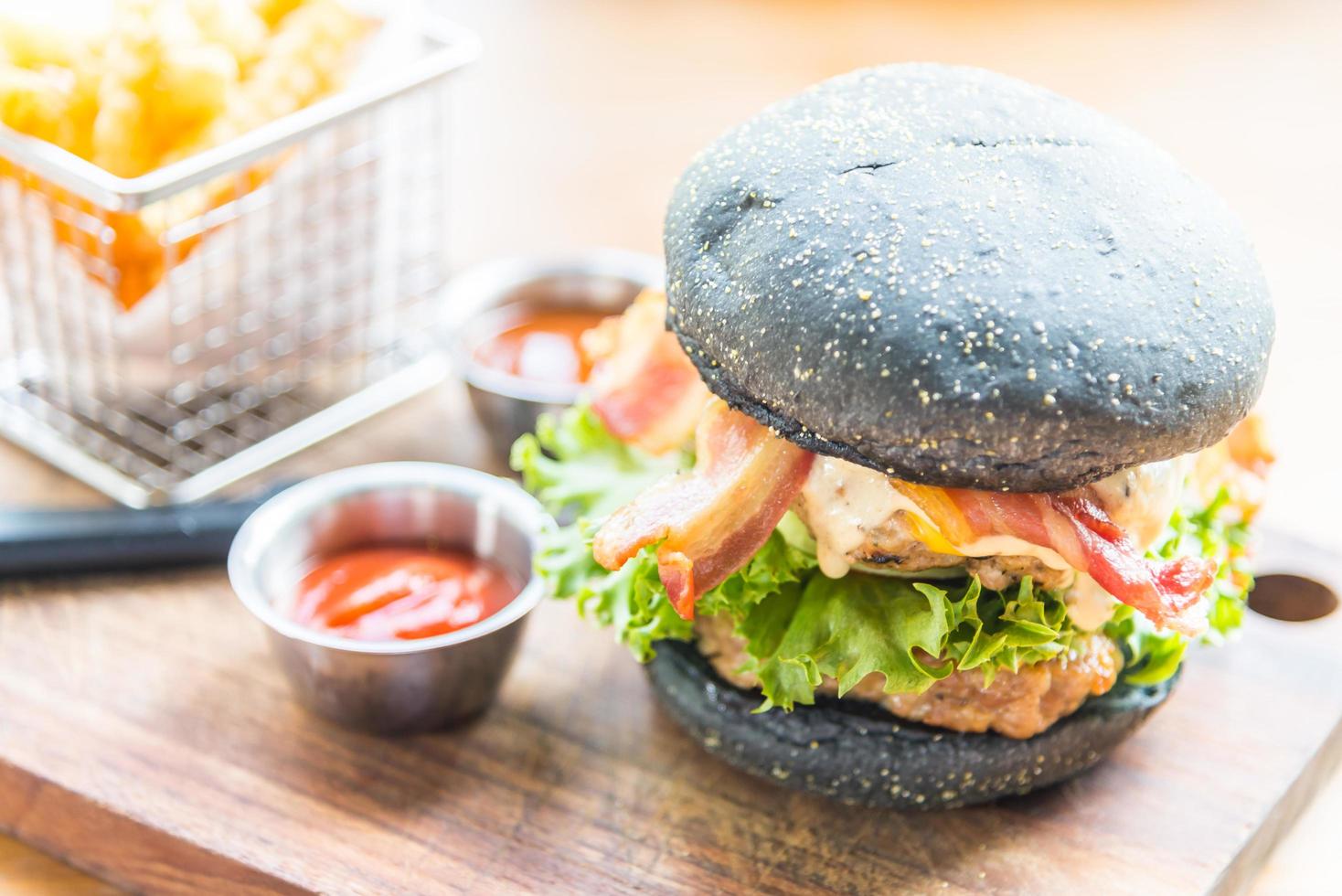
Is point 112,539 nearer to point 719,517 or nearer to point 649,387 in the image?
point 649,387

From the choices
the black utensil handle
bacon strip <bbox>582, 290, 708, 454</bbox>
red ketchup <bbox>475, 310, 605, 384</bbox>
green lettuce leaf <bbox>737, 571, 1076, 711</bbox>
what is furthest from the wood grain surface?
green lettuce leaf <bbox>737, 571, 1076, 711</bbox>

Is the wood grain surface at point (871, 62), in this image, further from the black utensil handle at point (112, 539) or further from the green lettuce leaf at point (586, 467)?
the green lettuce leaf at point (586, 467)

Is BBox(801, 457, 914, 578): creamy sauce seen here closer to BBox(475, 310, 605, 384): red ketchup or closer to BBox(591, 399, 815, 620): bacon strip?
BBox(591, 399, 815, 620): bacon strip

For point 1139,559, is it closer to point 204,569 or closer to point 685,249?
point 685,249

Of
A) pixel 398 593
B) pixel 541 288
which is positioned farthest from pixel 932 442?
pixel 541 288

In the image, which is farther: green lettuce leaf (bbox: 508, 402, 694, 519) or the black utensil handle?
the black utensil handle

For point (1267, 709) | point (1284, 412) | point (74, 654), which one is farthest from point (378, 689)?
point (1284, 412)
